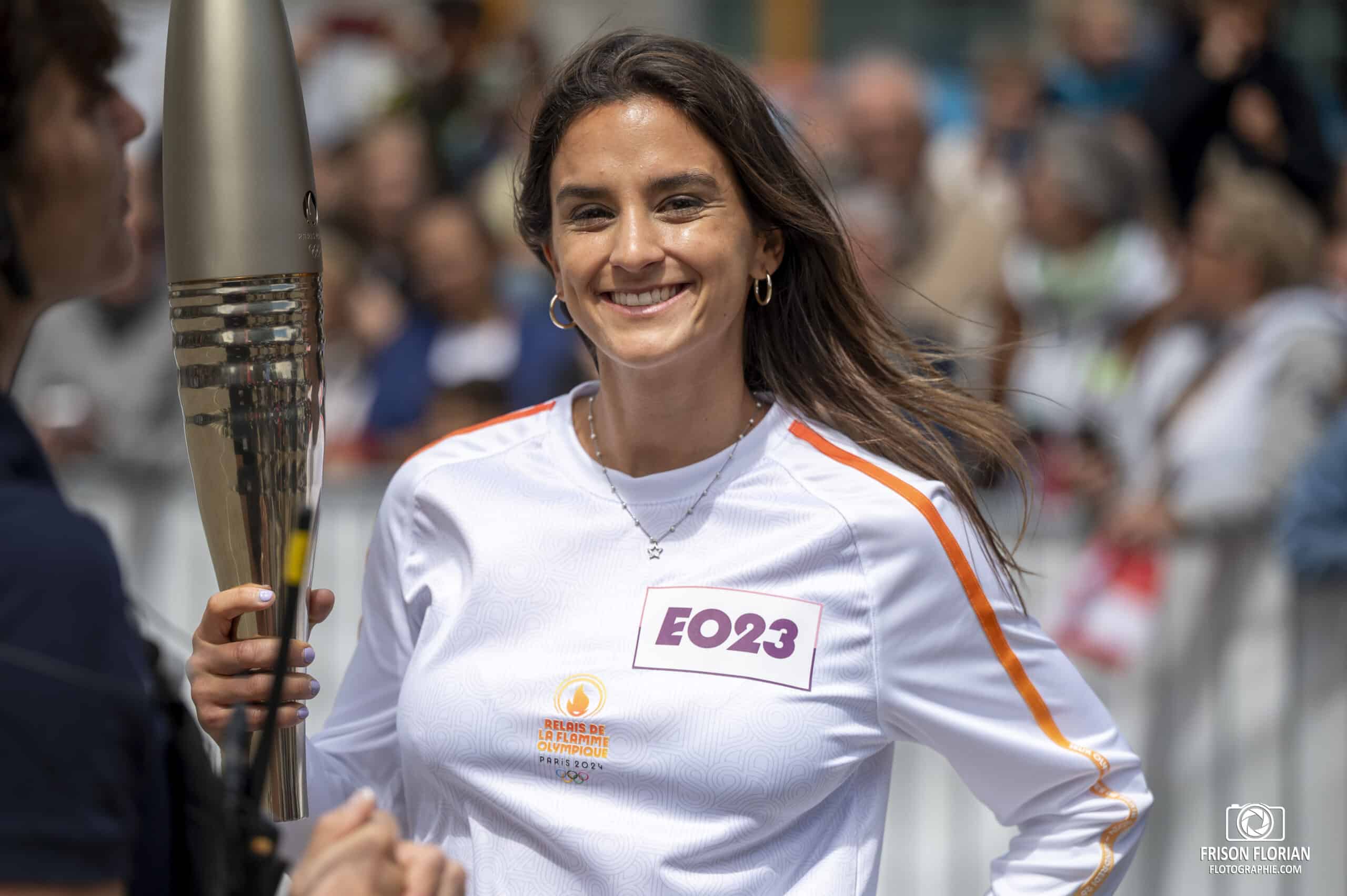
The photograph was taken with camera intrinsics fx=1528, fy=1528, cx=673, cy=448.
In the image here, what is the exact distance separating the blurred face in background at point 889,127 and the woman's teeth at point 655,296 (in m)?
3.62

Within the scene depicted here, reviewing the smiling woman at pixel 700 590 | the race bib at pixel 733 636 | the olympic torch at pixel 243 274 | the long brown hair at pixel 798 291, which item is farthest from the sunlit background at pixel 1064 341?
the olympic torch at pixel 243 274

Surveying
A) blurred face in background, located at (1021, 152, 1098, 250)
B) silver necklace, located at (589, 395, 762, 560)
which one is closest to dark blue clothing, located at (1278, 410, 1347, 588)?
blurred face in background, located at (1021, 152, 1098, 250)

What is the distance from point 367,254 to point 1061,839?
15.9 feet

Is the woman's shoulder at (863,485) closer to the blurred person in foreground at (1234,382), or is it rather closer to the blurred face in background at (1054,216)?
the blurred person in foreground at (1234,382)

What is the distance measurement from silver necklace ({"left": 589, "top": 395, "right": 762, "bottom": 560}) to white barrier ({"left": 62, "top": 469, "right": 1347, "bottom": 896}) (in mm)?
1825

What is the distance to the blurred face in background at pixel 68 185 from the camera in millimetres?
1426

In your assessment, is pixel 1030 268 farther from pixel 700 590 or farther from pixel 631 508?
pixel 700 590

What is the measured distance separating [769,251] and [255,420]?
0.95 meters

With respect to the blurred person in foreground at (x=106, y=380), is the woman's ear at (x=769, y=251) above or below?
below

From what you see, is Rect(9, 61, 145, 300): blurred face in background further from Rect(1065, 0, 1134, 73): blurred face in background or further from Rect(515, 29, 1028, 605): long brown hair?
Rect(1065, 0, 1134, 73): blurred face in background

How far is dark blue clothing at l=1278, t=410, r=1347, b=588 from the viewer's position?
4031 mm

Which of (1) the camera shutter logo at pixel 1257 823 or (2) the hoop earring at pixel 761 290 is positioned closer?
(2) the hoop earring at pixel 761 290

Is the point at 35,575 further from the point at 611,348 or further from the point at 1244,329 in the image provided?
the point at 1244,329

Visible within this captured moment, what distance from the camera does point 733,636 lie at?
227 centimetres
